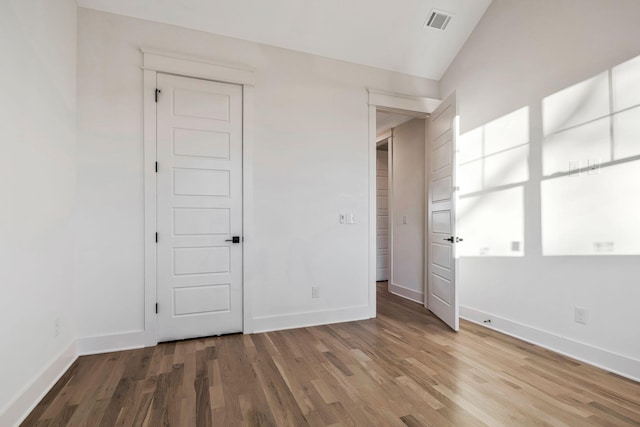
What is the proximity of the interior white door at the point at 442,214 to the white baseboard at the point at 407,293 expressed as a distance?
289 millimetres

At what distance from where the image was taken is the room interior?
2066 mm

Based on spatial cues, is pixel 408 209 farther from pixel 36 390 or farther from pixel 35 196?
pixel 36 390

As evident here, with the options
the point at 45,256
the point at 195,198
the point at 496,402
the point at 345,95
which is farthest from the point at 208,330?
the point at 345,95

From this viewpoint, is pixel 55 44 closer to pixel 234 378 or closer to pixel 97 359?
pixel 97 359

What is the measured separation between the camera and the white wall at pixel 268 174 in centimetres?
271

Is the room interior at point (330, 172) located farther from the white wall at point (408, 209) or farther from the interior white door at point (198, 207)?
the white wall at point (408, 209)

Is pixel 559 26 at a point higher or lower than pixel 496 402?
higher

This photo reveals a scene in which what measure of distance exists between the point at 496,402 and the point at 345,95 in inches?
121

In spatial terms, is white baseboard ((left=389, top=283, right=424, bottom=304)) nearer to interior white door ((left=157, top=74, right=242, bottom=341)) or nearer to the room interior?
the room interior

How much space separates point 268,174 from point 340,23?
1702 millimetres

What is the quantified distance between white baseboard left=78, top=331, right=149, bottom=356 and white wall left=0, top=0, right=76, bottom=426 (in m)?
0.13

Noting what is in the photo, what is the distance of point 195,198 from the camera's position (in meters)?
3.01

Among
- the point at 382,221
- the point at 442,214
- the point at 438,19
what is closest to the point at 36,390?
the point at 442,214

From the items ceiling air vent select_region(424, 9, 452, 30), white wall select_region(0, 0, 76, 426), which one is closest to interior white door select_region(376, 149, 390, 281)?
ceiling air vent select_region(424, 9, 452, 30)
